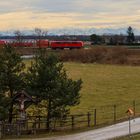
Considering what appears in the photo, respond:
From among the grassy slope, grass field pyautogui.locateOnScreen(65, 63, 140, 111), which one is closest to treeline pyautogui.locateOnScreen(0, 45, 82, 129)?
the grassy slope

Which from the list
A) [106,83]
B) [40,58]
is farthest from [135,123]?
[106,83]

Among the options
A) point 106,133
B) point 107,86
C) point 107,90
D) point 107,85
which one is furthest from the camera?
point 107,85

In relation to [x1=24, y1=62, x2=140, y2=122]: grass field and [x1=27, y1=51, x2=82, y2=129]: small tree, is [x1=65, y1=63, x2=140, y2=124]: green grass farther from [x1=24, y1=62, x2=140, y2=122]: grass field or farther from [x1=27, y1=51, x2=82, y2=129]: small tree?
[x1=27, y1=51, x2=82, y2=129]: small tree

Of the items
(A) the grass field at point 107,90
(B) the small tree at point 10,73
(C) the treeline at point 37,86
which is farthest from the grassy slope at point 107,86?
(B) the small tree at point 10,73

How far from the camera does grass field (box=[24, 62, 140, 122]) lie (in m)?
43.4

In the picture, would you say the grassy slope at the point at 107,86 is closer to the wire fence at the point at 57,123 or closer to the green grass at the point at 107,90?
the green grass at the point at 107,90

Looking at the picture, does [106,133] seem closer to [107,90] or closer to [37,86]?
[37,86]

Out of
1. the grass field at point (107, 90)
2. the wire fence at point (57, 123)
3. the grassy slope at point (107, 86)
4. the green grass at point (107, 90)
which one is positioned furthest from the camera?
the grassy slope at point (107, 86)

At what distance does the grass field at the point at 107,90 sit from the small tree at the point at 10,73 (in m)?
7.34

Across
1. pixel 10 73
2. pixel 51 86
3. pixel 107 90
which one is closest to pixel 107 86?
pixel 107 90

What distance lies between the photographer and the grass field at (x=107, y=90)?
4343 centimetres

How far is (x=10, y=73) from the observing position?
3381cm

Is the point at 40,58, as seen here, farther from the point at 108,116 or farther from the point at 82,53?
the point at 82,53

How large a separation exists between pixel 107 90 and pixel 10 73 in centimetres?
2585
